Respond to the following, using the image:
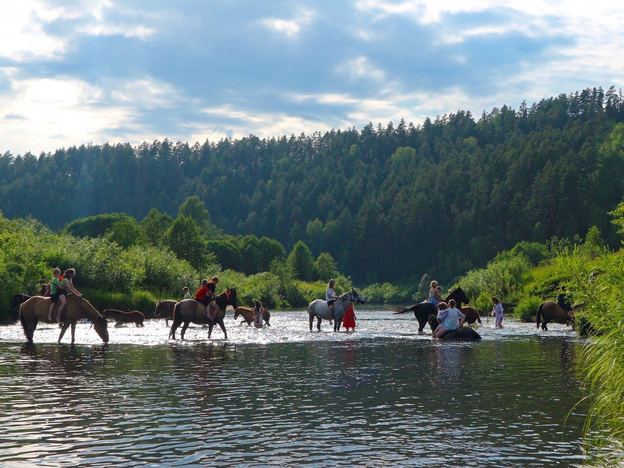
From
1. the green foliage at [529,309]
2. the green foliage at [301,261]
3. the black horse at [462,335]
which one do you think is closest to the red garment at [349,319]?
the black horse at [462,335]

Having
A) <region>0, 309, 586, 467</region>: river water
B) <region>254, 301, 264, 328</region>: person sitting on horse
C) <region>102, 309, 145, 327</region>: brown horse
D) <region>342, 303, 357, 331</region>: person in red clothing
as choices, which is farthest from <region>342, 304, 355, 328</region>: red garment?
<region>102, 309, 145, 327</region>: brown horse

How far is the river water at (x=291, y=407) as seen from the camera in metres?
10.3

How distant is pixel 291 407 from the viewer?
45.9 feet

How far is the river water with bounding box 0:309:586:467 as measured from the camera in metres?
10.3

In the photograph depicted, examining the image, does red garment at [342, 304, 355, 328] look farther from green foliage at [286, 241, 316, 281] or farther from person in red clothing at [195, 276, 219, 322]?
green foliage at [286, 241, 316, 281]

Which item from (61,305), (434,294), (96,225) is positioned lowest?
(61,305)

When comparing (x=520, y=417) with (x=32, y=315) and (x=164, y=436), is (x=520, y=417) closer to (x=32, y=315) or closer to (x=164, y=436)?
(x=164, y=436)

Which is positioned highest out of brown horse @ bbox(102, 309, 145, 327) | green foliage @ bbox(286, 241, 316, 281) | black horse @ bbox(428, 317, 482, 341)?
green foliage @ bbox(286, 241, 316, 281)

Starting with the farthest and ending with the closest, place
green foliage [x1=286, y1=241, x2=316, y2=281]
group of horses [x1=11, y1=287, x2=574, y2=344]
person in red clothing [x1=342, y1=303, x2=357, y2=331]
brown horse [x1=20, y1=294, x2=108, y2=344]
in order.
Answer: green foliage [x1=286, y1=241, x2=316, y2=281] < person in red clothing [x1=342, y1=303, x2=357, y2=331] < group of horses [x1=11, y1=287, x2=574, y2=344] < brown horse [x1=20, y1=294, x2=108, y2=344]

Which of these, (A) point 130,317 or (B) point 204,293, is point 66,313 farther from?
(A) point 130,317

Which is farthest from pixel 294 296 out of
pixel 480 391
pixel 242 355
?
pixel 480 391

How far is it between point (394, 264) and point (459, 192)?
73.3 ft

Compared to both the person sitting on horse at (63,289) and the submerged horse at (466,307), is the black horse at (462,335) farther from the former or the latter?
the person sitting on horse at (63,289)

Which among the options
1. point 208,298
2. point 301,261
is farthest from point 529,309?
point 301,261
